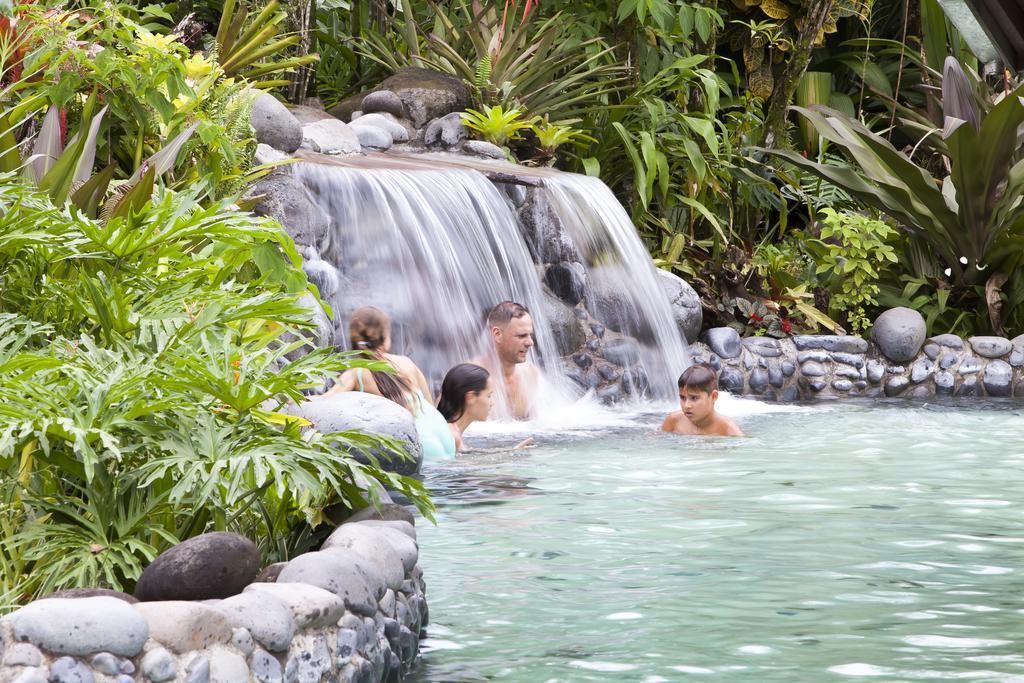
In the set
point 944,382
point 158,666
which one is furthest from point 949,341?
point 158,666

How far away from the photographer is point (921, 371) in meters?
10.8

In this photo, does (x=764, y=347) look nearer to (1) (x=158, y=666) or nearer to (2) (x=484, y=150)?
(2) (x=484, y=150)

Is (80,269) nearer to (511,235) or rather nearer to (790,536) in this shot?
(790,536)

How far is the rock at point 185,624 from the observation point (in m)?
2.87

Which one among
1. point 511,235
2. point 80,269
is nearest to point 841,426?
point 511,235

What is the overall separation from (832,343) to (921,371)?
74cm

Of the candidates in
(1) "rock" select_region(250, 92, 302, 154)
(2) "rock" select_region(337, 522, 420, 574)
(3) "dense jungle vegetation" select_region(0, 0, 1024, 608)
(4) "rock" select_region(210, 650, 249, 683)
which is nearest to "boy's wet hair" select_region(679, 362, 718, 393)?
(3) "dense jungle vegetation" select_region(0, 0, 1024, 608)

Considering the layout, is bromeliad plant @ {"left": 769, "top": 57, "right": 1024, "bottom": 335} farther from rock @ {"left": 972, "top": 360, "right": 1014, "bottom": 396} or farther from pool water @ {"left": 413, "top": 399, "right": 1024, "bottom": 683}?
pool water @ {"left": 413, "top": 399, "right": 1024, "bottom": 683}

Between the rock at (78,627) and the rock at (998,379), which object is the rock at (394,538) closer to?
the rock at (78,627)

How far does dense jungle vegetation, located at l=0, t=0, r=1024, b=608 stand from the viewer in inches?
138

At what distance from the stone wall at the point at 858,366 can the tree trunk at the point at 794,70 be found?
2900 millimetres

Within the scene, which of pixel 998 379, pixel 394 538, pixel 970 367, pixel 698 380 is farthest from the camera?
pixel 970 367

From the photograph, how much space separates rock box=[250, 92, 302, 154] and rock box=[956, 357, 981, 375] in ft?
18.3

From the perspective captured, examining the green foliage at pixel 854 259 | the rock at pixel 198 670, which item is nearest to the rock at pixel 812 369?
the green foliage at pixel 854 259
